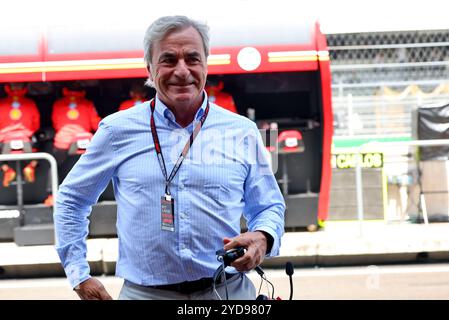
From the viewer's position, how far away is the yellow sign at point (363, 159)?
341 inches

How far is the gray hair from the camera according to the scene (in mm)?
2393

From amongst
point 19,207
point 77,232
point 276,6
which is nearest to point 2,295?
point 19,207

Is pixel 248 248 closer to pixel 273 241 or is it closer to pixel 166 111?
pixel 273 241

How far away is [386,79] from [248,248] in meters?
10.6

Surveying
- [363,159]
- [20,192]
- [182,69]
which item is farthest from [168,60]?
[20,192]

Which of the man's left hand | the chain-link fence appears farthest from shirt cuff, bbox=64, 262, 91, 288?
A: the chain-link fence

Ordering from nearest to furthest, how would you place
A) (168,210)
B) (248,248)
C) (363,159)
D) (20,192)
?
(248,248), (168,210), (363,159), (20,192)

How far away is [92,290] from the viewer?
2467 mm

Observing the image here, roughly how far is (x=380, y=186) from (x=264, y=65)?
2.08 meters

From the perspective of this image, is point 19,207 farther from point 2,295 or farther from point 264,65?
point 264,65

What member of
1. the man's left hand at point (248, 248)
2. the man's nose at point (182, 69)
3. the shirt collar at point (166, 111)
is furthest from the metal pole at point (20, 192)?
the man's left hand at point (248, 248)

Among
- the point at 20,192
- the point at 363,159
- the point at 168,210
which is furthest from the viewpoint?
the point at 20,192

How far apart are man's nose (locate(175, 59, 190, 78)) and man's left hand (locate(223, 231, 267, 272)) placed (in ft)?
1.61

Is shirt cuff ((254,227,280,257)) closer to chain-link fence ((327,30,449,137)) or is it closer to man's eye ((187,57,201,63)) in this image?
man's eye ((187,57,201,63))
